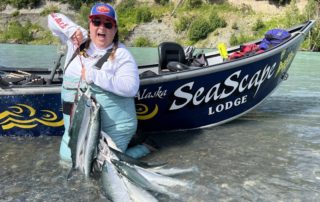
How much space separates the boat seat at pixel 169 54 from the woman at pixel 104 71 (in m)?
2.24

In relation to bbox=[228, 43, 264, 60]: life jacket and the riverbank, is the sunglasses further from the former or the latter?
the riverbank

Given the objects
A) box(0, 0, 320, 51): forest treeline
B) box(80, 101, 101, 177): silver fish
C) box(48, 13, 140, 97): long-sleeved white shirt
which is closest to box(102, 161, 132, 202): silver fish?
box(80, 101, 101, 177): silver fish

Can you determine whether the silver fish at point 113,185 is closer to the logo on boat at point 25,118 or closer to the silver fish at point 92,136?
the silver fish at point 92,136

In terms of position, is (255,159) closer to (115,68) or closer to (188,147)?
(188,147)

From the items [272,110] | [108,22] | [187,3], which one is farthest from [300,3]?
[108,22]

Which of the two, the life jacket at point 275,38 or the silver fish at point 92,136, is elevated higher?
the life jacket at point 275,38

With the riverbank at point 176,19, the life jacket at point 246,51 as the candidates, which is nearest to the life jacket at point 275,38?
the life jacket at point 246,51

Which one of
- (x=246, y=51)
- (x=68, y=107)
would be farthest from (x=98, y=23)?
(x=246, y=51)

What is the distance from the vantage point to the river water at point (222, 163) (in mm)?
3846

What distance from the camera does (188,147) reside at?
5.20 metres

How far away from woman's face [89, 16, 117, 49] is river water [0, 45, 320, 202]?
142cm

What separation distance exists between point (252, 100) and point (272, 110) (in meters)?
1.32

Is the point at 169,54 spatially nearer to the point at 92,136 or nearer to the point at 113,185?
the point at 92,136

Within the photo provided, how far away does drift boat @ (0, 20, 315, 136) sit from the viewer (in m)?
5.04
